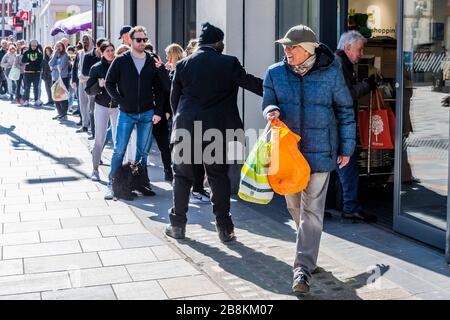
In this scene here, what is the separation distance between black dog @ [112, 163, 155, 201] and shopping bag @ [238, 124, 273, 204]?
316 centimetres

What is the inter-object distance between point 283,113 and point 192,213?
2662 mm

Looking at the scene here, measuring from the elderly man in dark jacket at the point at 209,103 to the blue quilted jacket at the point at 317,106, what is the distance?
1123mm

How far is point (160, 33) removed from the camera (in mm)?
13773

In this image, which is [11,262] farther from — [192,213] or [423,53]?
[423,53]

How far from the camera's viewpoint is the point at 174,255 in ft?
17.6

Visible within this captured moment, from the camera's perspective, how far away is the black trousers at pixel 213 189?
5766 millimetres

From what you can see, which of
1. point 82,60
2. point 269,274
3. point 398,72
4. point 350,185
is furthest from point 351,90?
point 82,60

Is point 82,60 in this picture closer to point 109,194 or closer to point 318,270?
point 109,194

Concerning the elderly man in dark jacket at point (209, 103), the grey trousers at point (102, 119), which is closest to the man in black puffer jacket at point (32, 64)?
the grey trousers at point (102, 119)

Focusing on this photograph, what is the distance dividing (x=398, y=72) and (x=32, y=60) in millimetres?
15047

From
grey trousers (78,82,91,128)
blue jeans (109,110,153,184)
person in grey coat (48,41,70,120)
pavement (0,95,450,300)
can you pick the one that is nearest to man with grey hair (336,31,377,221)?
pavement (0,95,450,300)

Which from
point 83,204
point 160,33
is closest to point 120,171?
point 83,204
